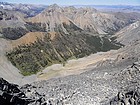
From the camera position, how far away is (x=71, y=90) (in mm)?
49219

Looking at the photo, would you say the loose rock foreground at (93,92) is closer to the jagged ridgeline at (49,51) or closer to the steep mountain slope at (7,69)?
the steep mountain slope at (7,69)

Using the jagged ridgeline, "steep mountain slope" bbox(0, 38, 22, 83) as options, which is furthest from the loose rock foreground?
the jagged ridgeline

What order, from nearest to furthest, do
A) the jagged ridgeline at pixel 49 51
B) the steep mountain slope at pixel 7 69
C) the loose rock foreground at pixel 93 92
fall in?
the loose rock foreground at pixel 93 92 < the steep mountain slope at pixel 7 69 < the jagged ridgeline at pixel 49 51

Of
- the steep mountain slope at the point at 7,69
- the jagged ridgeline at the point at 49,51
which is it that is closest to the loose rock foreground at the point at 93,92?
the steep mountain slope at the point at 7,69

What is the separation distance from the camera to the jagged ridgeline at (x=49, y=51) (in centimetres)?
12941

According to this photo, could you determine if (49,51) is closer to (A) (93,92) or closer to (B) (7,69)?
(B) (7,69)

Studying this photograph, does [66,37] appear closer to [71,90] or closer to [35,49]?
[35,49]

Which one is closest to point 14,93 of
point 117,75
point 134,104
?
point 134,104

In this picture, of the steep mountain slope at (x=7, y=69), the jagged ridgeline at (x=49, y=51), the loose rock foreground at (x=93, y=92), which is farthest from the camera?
the jagged ridgeline at (x=49, y=51)

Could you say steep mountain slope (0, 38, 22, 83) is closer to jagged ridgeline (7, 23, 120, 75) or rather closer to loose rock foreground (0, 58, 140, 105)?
jagged ridgeline (7, 23, 120, 75)

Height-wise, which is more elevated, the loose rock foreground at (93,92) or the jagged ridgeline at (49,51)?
the loose rock foreground at (93,92)

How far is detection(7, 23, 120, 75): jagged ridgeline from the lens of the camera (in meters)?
129

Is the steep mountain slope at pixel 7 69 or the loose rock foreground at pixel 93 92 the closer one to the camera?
the loose rock foreground at pixel 93 92

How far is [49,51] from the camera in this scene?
486 ft
